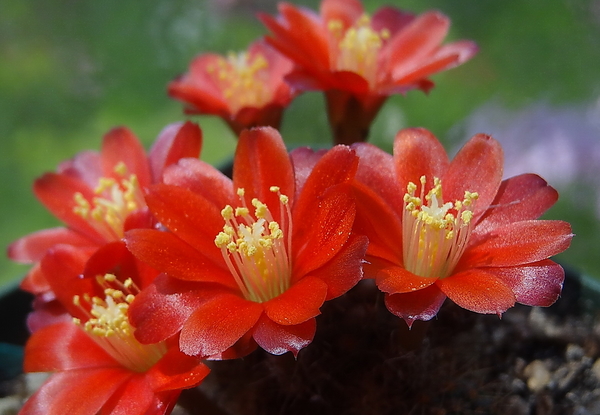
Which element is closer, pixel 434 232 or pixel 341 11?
pixel 434 232

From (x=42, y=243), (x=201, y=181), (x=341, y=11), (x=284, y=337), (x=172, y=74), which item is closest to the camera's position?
(x=284, y=337)

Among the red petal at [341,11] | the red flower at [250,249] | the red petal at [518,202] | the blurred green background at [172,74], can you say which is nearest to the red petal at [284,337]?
the red flower at [250,249]

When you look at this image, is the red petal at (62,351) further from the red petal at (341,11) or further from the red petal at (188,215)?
the red petal at (341,11)

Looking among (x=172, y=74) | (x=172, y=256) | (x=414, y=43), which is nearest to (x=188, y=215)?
(x=172, y=256)

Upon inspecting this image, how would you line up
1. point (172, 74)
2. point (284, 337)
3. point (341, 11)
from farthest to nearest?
point (172, 74) → point (341, 11) → point (284, 337)

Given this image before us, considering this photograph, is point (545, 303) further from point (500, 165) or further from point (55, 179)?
point (55, 179)

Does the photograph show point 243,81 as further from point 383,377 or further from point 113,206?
point 383,377
